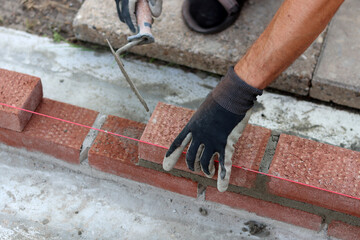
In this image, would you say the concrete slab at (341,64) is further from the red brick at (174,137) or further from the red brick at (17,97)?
the red brick at (17,97)

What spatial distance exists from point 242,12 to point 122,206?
158cm

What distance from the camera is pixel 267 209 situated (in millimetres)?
2662

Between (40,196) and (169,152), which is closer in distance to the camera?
(169,152)

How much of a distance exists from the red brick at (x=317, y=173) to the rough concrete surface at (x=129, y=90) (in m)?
0.55

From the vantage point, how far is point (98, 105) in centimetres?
Answer: 319

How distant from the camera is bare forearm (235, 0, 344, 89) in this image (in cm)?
218

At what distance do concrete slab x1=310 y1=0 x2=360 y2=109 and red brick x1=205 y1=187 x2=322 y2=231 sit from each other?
0.88 m

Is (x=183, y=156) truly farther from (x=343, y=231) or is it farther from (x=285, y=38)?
(x=343, y=231)

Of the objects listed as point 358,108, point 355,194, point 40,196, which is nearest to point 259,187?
point 355,194

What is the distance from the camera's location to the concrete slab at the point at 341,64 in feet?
10.2

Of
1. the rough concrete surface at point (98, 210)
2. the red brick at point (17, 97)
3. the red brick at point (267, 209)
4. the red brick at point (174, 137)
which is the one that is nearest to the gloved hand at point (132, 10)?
the red brick at point (174, 137)

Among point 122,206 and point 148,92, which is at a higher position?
point 148,92

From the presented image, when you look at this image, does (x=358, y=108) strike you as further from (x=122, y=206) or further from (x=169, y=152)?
(x=122, y=206)

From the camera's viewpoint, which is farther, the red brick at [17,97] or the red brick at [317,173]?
the red brick at [17,97]
